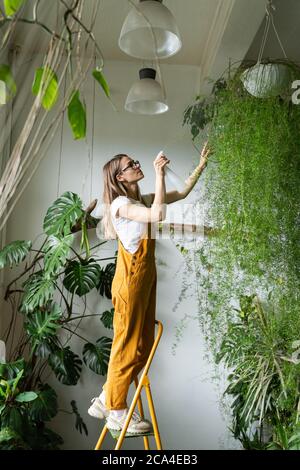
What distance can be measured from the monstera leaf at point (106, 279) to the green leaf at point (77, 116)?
266 centimetres

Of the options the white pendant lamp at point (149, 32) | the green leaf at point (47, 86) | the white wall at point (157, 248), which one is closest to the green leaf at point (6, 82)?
the green leaf at point (47, 86)

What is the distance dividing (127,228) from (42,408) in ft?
4.99

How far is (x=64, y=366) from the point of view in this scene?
10.9 ft

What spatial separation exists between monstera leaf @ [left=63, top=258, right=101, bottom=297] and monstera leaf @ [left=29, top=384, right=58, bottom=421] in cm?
68

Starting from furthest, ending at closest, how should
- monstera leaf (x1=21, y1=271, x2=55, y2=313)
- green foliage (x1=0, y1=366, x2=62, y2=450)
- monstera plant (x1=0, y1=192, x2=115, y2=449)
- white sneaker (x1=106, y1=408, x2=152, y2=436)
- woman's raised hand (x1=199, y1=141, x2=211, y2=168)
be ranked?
monstera leaf (x1=21, y1=271, x2=55, y2=313), monstera plant (x1=0, y1=192, x2=115, y2=449), green foliage (x1=0, y1=366, x2=62, y2=450), woman's raised hand (x1=199, y1=141, x2=211, y2=168), white sneaker (x1=106, y1=408, x2=152, y2=436)

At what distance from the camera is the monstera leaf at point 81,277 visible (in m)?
3.37

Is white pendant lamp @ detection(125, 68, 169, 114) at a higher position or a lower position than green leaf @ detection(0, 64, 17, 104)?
higher

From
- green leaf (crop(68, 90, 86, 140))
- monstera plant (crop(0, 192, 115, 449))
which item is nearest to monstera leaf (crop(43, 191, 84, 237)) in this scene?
monstera plant (crop(0, 192, 115, 449))

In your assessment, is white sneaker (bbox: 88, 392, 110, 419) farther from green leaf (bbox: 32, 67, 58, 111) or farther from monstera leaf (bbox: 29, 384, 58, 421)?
green leaf (bbox: 32, 67, 58, 111)

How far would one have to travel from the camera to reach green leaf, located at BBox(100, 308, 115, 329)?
3.49m

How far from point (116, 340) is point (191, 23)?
2357 mm

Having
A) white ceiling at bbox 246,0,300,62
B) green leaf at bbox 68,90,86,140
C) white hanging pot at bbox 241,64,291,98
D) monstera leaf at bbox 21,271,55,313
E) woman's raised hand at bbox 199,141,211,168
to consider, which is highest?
white ceiling at bbox 246,0,300,62

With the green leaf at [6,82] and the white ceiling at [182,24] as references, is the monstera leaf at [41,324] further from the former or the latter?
the green leaf at [6,82]

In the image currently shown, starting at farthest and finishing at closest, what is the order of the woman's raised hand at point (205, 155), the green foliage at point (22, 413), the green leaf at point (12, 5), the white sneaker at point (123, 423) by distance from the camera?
the green foliage at point (22, 413), the woman's raised hand at point (205, 155), the white sneaker at point (123, 423), the green leaf at point (12, 5)
